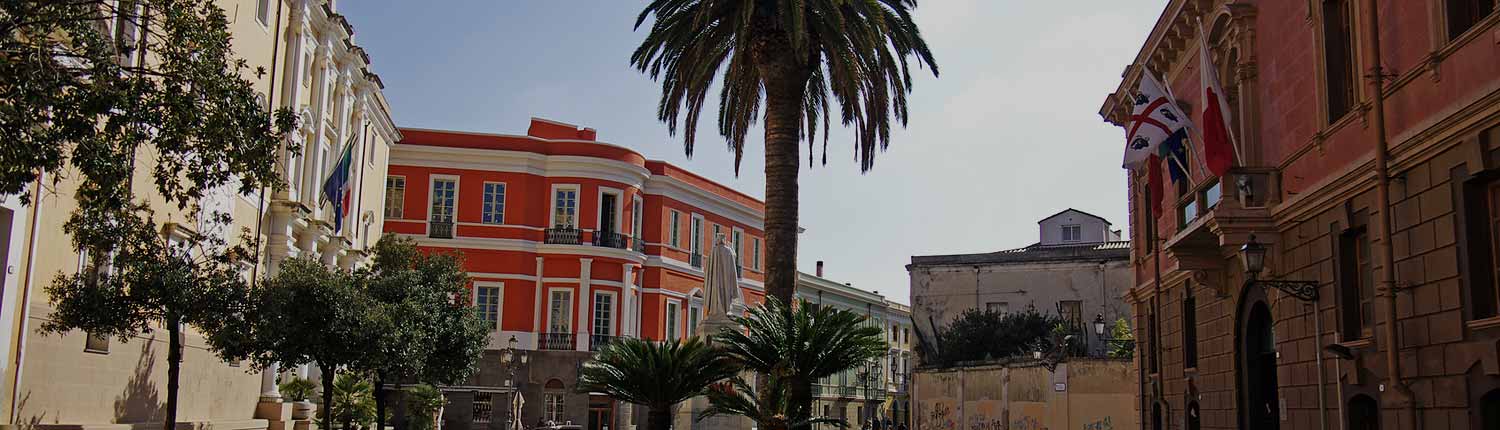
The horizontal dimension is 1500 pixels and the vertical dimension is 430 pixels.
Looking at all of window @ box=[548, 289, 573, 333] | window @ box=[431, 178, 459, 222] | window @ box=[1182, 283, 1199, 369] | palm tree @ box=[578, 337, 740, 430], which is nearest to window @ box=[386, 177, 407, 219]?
window @ box=[431, 178, 459, 222]

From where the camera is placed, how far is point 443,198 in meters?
44.2

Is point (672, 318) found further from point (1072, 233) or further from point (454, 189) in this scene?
point (1072, 233)

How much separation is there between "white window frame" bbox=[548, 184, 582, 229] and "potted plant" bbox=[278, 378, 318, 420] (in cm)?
1737

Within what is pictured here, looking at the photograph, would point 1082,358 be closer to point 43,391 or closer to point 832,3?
point 832,3

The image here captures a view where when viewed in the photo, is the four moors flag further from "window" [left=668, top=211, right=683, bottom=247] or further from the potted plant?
"window" [left=668, top=211, right=683, bottom=247]

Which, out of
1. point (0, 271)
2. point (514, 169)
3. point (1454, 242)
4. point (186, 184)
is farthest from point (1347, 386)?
point (514, 169)

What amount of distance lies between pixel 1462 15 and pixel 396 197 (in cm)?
3725

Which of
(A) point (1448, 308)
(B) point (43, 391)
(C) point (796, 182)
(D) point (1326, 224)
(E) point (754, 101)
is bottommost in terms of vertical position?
(B) point (43, 391)

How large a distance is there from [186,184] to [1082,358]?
21335 millimetres

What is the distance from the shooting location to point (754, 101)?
25.4 meters

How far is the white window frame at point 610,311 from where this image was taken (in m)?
44.2

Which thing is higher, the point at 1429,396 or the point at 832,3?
the point at 832,3

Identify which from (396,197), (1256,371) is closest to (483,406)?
(396,197)

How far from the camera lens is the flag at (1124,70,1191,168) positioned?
19.1 metres
